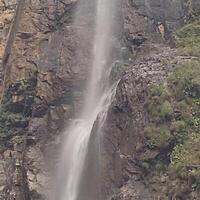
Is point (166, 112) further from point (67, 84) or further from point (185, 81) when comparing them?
point (67, 84)

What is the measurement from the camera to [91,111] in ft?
72.8

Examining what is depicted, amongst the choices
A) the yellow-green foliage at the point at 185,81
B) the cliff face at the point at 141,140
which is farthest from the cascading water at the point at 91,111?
the yellow-green foliage at the point at 185,81

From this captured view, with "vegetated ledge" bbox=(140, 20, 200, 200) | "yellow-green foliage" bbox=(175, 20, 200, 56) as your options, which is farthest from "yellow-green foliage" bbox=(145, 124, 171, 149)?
"yellow-green foliage" bbox=(175, 20, 200, 56)

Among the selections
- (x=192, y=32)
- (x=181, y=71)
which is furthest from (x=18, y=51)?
(x=181, y=71)

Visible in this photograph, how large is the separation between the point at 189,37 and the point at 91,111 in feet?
19.2

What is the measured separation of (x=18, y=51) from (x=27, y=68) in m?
1.34

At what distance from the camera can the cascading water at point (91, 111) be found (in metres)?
18.5

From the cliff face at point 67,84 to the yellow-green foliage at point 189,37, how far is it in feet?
2.13

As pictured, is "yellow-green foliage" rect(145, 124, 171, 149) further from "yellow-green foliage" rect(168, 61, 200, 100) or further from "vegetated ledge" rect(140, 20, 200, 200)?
"yellow-green foliage" rect(168, 61, 200, 100)

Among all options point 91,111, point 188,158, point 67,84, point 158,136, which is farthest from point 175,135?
point 67,84

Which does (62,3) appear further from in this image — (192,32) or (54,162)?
(54,162)

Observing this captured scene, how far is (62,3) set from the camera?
27.4m

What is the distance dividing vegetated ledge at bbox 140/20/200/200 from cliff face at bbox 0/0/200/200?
0.25 meters

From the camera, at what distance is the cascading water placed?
60.7ft
